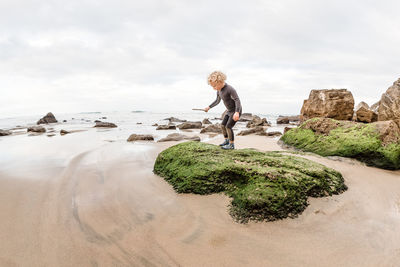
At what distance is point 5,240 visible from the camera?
2.02 metres

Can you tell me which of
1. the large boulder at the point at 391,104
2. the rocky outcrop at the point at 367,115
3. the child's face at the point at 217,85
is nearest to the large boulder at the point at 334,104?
the rocky outcrop at the point at 367,115

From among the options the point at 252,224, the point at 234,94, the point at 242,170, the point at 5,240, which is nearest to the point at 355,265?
the point at 252,224

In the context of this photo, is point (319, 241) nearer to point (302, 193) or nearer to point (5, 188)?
point (302, 193)

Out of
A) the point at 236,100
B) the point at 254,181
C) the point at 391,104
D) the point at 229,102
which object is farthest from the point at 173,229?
the point at 391,104

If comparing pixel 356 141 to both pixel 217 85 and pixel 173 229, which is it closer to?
pixel 217 85

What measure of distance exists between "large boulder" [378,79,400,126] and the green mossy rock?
380 centimetres

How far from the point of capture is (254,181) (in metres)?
2.74

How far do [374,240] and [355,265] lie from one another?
503 millimetres

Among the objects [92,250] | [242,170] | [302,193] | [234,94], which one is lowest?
[92,250]

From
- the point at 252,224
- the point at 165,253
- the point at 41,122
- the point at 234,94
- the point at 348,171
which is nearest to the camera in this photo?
the point at 165,253

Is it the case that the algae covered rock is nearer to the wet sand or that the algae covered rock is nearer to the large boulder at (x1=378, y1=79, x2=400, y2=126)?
the wet sand

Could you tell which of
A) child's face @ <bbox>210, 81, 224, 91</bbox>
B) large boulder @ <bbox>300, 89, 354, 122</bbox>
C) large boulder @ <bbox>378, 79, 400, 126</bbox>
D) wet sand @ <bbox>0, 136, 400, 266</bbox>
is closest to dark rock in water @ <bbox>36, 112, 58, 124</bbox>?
wet sand @ <bbox>0, 136, 400, 266</bbox>

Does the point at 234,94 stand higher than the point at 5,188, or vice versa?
the point at 234,94

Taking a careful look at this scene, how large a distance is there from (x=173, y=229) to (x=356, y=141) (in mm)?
4679
